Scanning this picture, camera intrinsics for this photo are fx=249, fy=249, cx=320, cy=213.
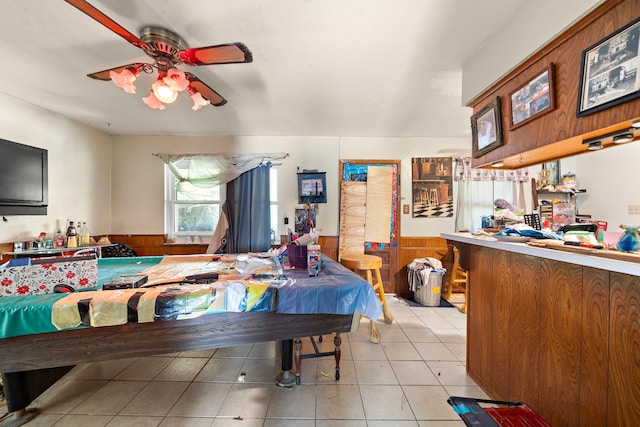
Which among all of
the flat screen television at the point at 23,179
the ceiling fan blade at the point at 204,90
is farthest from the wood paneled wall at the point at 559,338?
the flat screen television at the point at 23,179

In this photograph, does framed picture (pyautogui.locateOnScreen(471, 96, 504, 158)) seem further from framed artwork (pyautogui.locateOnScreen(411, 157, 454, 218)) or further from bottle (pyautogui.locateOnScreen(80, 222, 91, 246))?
bottle (pyautogui.locateOnScreen(80, 222, 91, 246))

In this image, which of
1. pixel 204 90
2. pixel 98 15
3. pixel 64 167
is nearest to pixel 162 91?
pixel 204 90

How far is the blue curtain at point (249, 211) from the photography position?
3787mm

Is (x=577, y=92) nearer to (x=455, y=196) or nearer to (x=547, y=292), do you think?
(x=547, y=292)

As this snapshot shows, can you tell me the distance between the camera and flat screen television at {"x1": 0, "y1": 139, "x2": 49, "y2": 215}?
2.53 metres

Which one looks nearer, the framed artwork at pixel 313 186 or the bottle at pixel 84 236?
the bottle at pixel 84 236

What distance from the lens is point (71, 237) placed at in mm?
3012

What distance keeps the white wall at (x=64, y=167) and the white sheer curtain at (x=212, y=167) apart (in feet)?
2.77

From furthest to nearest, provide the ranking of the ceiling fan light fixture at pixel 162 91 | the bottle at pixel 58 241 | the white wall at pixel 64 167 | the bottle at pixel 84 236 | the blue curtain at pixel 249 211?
1. the blue curtain at pixel 249 211
2. the bottle at pixel 84 236
3. the bottle at pixel 58 241
4. the white wall at pixel 64 167
5. the ceiling fan light fixture at pixel 162 91

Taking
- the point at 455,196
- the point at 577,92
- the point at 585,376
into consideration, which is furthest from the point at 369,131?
the point at 585,376

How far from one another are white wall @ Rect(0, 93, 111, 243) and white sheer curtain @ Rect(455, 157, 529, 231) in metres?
5.43

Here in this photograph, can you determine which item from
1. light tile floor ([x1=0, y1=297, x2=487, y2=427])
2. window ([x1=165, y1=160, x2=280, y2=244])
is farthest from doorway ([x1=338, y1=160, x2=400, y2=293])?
light tile floor ([x1=0, y1=297, x2=487, y2=427])

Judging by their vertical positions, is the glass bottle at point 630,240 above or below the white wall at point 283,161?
below

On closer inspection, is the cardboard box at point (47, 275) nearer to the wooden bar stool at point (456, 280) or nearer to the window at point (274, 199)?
the window at point (274, 199)
